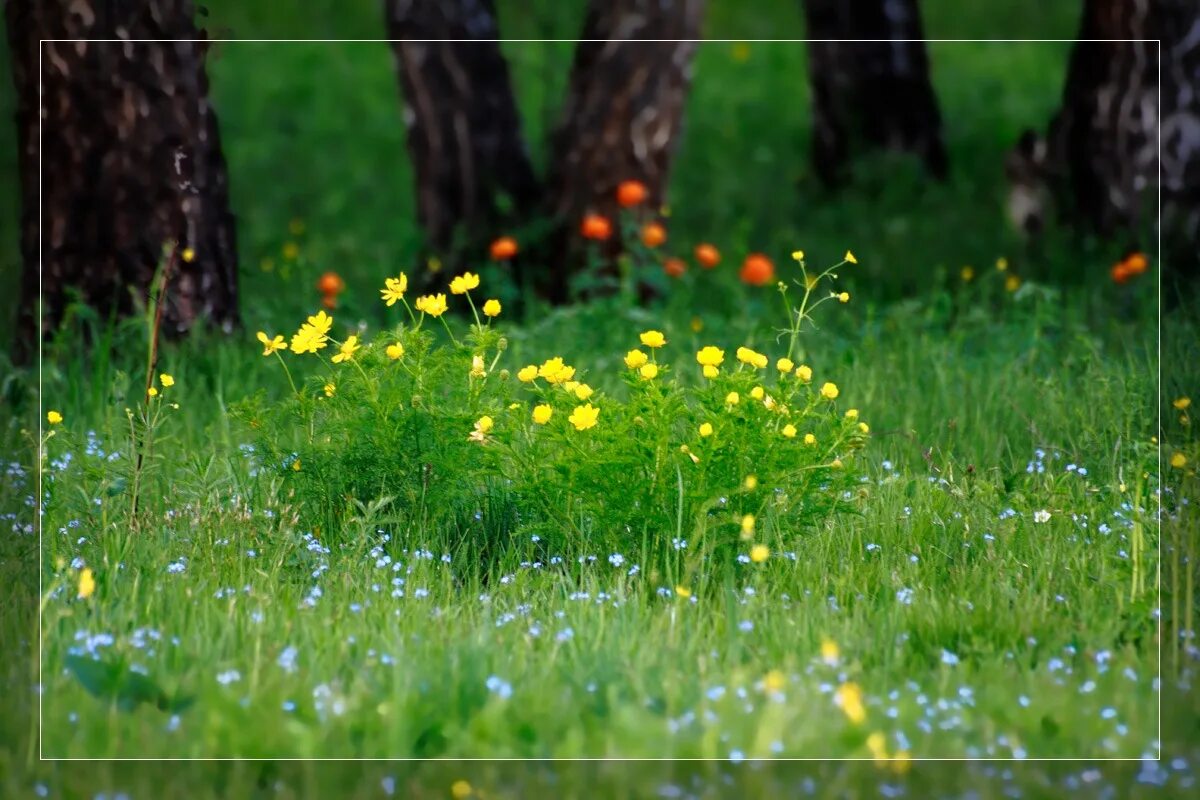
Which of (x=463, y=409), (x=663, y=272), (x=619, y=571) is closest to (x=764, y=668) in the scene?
(x=619, y=571)

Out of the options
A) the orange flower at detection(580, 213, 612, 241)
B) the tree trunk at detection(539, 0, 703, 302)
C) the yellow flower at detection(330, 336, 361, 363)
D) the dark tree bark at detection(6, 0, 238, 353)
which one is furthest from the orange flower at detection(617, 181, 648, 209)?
the yellow flower at detection(330, 336, 361, 363)

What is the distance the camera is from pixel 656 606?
4.08 metres

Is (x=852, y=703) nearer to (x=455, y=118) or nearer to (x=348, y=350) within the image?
(x=348, y=350)

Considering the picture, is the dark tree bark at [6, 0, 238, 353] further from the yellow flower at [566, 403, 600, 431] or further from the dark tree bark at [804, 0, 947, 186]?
the dark tree bark at [804, 0, 947, 186]

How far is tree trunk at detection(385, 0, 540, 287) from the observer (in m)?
8.77

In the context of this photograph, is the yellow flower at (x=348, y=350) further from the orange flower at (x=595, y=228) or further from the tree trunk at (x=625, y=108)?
the tree trunk at (x=625, y=108)

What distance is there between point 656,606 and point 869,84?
8378mm

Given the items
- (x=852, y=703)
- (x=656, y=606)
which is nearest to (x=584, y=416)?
(x=656, y=606)

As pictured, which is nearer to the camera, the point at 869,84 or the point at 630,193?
the point at 630,193

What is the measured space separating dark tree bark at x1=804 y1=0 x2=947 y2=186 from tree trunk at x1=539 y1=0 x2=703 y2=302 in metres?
3.77

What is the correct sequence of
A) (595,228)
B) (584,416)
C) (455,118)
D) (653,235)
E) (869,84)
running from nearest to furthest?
(584,416) → (595,228) → (653,235) → (455,118) → (869,84)

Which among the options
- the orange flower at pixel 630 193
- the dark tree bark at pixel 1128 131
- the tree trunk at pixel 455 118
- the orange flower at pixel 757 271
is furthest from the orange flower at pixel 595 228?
the dark tree bark at pixel 1128 131

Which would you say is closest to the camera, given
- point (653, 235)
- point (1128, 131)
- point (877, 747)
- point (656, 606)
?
point (877, 747)

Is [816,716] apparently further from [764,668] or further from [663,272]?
[663,272]
